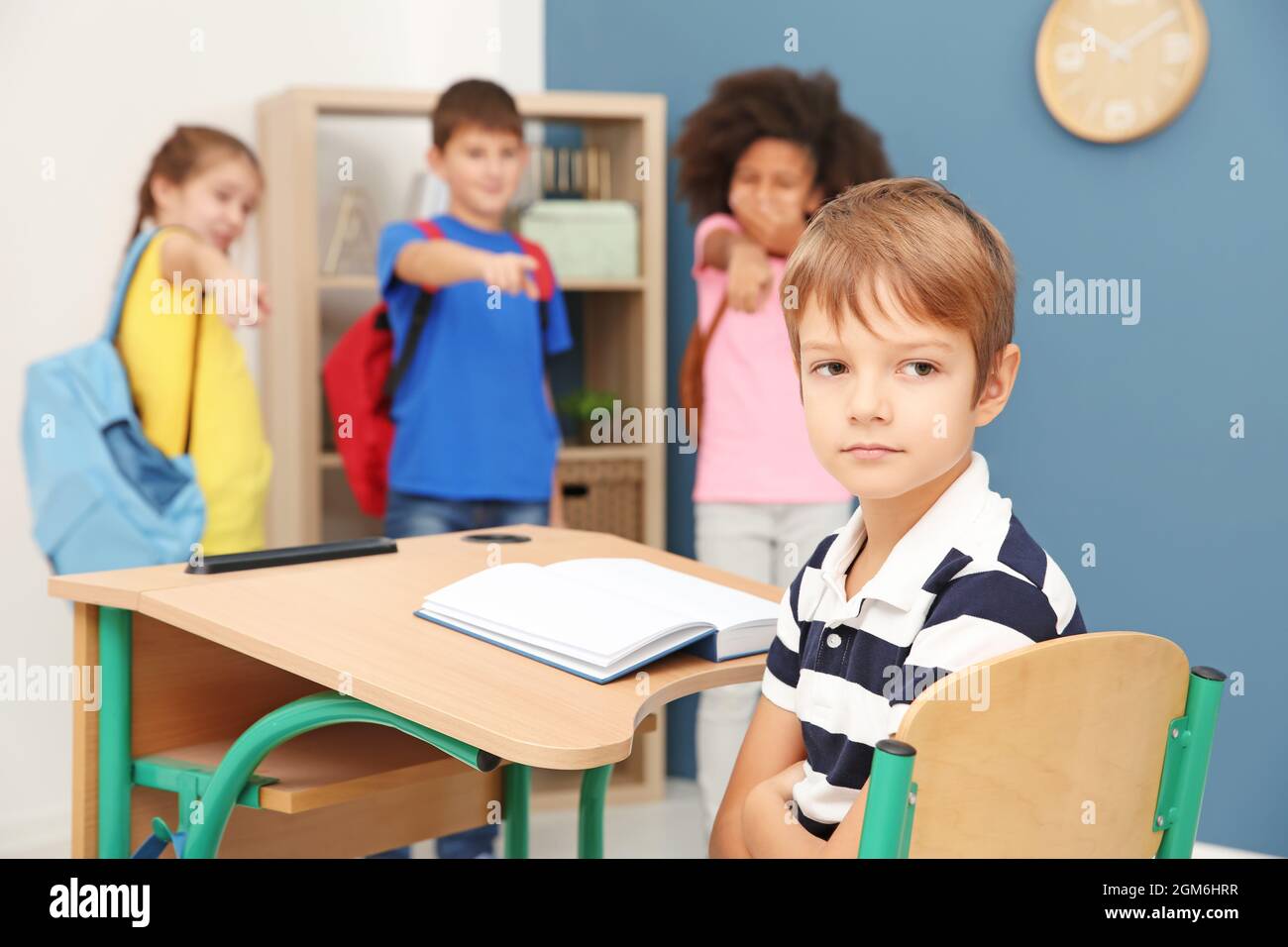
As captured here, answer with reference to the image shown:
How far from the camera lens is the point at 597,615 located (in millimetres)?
1377

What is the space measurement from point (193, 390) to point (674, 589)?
1283 millimetres

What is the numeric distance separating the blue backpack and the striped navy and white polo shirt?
4.82 feet

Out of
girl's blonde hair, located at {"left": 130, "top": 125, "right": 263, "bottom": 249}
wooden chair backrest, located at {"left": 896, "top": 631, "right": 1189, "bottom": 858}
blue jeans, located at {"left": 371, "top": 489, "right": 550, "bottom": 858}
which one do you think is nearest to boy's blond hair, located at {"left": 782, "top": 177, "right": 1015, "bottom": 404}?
wooden chair backrest, located at {"left": 896, "top": 631, "right": 1189, "bottom": 858}

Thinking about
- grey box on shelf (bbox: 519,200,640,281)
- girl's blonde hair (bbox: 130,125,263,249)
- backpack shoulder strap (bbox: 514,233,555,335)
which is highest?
girl's blonde hair (bbox: 130,125,263,249)

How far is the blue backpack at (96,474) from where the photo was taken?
7.64 ft

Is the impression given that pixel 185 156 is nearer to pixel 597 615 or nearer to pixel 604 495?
pixel 604 495

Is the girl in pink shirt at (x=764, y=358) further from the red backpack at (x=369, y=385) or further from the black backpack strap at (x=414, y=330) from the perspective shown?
the black backpack strap at (x=414, y=330)

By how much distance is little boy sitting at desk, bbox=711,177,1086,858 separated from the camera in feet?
3.58

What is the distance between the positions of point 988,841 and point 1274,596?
6.31 feet

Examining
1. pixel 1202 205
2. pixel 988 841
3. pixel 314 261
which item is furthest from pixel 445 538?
pixel 1202 205

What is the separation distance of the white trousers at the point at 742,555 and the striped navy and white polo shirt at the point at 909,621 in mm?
1486

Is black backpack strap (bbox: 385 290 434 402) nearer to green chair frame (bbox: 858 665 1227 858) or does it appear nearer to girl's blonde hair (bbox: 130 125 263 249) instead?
girl's blonde hair (bbox: 130 125 263 249)

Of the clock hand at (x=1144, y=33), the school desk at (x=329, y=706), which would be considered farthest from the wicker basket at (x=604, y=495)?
the clock hand at (x=1144, y=33)
